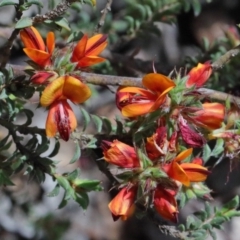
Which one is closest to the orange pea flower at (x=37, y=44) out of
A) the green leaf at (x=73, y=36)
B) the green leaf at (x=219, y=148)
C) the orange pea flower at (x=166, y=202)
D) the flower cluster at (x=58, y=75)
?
the flower cluster at (x=58, y=75)

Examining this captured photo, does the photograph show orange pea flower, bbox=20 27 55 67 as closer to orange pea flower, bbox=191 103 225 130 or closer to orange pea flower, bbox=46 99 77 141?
orange pea flower, bbox=46 99 77 141

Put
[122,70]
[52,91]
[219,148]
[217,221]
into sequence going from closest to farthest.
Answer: [52,91] < [219,148] < [217,221] < [122,70]

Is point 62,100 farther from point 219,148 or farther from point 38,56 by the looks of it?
point 219,148

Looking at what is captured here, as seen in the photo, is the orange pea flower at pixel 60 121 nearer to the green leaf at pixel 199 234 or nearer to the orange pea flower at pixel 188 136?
the orange pea flower at pixel 188 136

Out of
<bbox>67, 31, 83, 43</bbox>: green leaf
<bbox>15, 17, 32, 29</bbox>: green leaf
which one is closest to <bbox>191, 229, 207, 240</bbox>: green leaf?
<bbox>67, 31, 83, 43</bbox>: green leaf

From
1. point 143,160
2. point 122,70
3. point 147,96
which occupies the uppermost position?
point 147,96

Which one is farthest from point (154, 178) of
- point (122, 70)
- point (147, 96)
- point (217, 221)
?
point (122, 70)

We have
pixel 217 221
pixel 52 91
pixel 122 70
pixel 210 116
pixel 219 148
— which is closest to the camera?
pixel 52 91
